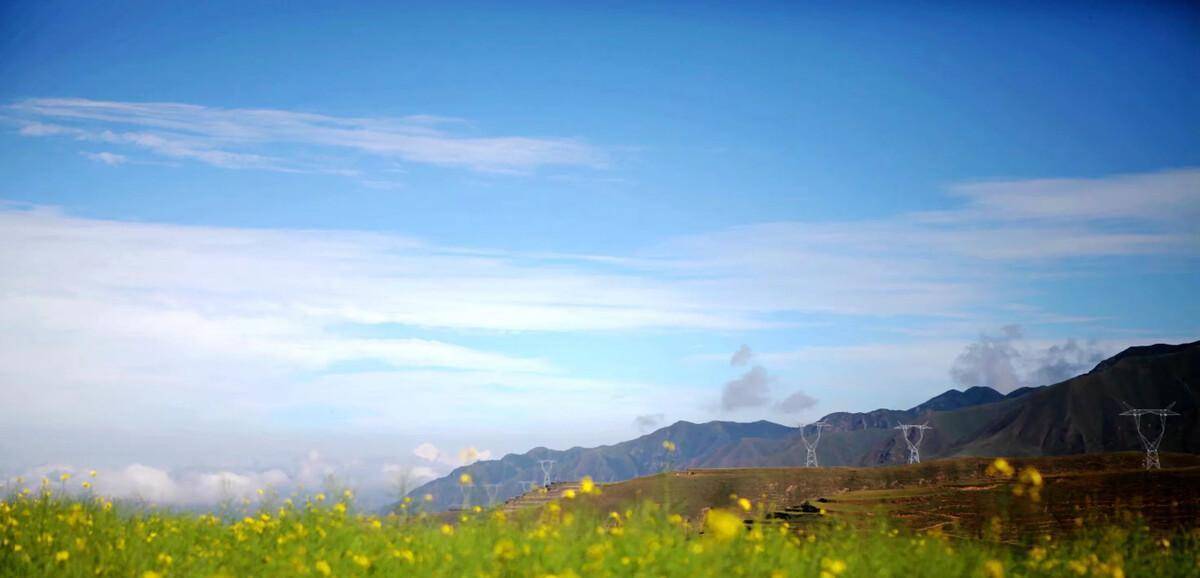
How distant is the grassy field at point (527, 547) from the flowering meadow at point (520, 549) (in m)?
0.03

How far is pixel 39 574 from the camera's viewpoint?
1256 cm

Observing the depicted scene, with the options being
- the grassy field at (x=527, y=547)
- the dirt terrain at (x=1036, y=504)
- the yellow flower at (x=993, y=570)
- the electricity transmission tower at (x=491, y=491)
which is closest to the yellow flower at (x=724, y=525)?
the grassy field at (x=527, y=547)

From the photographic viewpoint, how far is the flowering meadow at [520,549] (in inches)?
446

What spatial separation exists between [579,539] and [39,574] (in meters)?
6.78

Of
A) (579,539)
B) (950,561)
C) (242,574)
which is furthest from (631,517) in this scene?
(242,574)

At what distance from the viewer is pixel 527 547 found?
1166 centimetres

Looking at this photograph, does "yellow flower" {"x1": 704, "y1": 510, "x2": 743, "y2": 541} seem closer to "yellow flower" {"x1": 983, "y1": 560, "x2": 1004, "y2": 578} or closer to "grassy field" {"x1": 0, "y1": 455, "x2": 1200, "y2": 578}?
"grassy field" {"x1": 0, "y1": 455, "x2": 1200, "y2": 578}

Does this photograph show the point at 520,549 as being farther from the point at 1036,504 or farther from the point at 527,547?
the point at 1036,504

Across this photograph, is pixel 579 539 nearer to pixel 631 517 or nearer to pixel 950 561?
pixel 631 517

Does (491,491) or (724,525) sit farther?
(491,491)

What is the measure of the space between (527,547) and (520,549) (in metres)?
Answer: 0.19

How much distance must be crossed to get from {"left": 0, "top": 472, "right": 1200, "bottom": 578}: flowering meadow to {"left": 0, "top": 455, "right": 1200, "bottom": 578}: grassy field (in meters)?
0.03

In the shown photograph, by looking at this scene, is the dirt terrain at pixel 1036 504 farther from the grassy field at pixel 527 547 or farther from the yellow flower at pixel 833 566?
the yellow flower at pixel 833 566

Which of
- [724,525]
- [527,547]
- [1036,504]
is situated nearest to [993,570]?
[724,525]
